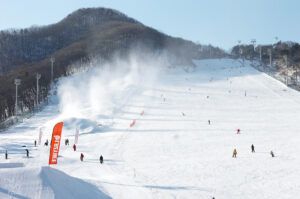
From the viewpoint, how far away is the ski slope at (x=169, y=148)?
73.1 ft

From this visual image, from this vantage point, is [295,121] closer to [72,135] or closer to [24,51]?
[72,135]

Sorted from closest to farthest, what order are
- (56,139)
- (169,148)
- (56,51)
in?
(56,139), (169,148), (56,51)

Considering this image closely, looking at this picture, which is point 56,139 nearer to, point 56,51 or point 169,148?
point 169,148

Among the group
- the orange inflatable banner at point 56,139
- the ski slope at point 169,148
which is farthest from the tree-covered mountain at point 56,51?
the orange inflatable banner at point 56,139

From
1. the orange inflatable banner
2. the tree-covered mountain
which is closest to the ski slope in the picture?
the orange inflatable banner

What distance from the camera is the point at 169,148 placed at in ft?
118

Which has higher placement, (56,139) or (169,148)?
(56,139)

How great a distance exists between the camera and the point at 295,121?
4766 centimetres

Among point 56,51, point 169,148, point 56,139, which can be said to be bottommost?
point 169,148

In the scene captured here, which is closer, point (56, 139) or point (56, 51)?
point (56, 139)

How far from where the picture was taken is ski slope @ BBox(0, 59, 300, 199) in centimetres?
2228

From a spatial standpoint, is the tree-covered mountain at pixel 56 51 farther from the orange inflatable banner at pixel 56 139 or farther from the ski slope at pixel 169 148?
the orange inflatable banner at pixel 56 139

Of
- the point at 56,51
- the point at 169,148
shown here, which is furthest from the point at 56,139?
the point at 56,51

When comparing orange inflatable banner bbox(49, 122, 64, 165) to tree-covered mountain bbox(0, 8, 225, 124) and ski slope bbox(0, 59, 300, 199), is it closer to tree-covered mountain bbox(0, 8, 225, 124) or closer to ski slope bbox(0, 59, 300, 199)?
ski slope bbox(0, 59, 300, 199)
